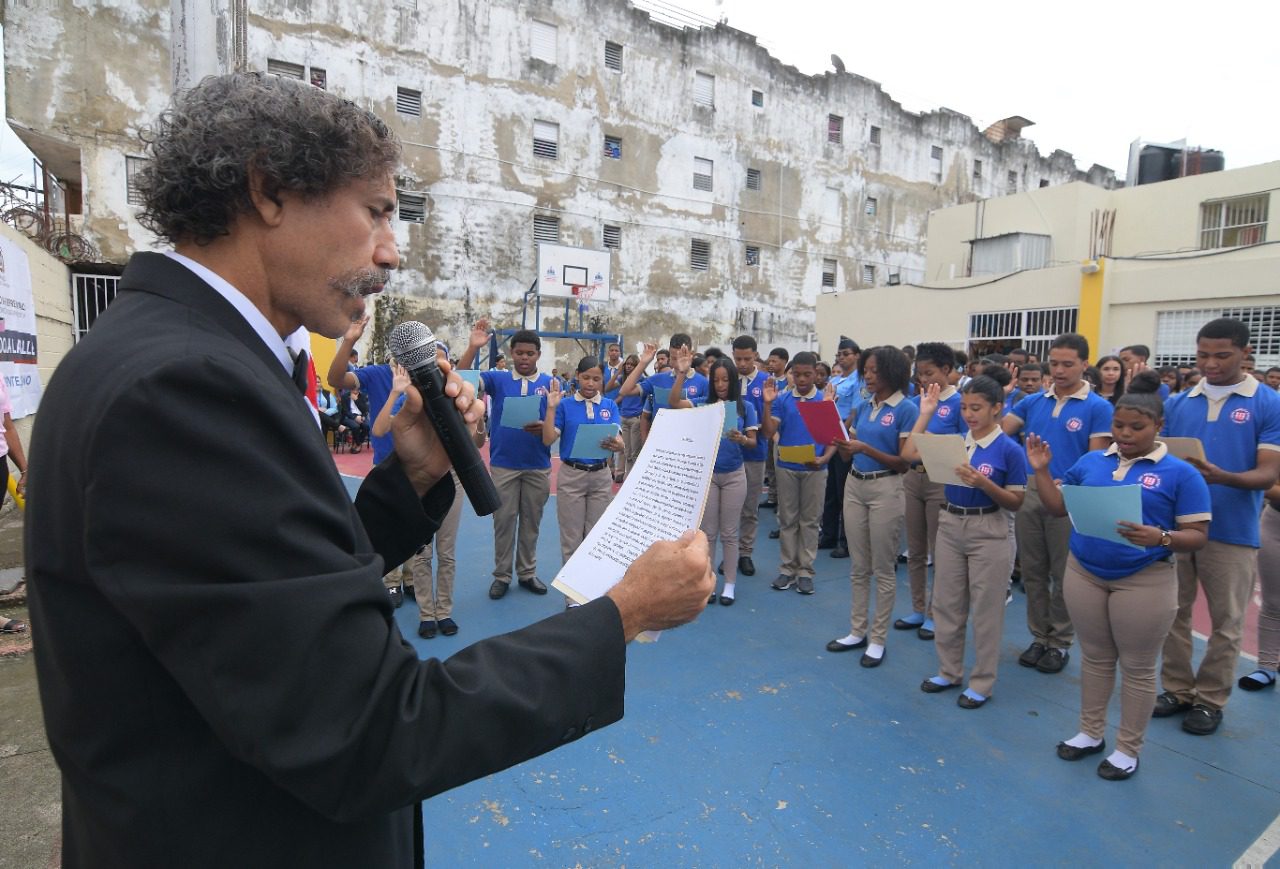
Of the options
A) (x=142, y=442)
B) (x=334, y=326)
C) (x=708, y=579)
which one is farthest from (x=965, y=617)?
(x=142, y=442)

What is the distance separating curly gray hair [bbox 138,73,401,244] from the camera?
40.6 inches

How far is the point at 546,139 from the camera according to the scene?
75.9 ft

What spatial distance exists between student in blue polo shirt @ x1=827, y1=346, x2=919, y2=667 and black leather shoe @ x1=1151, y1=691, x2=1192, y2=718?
1.49 metres

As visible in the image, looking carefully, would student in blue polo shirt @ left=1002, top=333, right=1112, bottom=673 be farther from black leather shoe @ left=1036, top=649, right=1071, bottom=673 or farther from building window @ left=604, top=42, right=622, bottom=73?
building window @ left=604, top=42, right=622, bottom=73

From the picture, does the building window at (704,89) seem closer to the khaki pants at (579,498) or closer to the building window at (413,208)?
the building window at (413,208)

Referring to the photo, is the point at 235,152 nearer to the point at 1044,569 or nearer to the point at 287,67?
the point at 1044,569

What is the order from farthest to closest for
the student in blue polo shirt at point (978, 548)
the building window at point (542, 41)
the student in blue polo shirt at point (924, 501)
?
1. the building window at point (542, 41)
2. the student in blue polo shirt at point (924, 501)
3. the student in blue polo shirt at point (978, 548)

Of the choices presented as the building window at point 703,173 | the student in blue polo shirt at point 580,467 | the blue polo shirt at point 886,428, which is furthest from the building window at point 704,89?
the blue polo shirt at point 886,428

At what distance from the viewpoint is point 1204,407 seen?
4.18 meters

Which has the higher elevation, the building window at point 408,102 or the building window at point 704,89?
the building window at point 704,89

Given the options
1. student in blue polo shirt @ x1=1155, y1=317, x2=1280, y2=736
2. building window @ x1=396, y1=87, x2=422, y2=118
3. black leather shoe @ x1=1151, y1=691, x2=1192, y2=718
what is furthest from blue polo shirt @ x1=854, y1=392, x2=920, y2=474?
building window @ x1=396, y1=87, x2=422, y2=118

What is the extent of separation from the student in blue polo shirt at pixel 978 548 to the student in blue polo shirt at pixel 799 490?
1818 millimetres

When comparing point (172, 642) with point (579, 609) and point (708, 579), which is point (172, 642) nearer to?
point (579, 609)

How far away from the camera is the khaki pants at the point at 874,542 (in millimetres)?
4691
